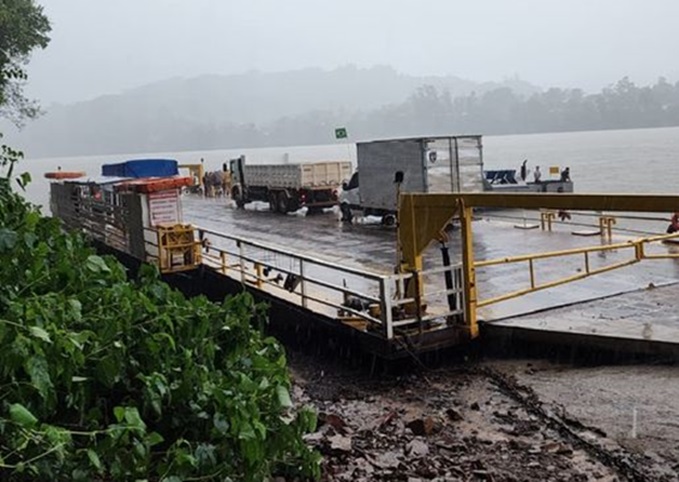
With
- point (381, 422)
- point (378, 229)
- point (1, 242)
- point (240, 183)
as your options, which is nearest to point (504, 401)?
point (381, 422)

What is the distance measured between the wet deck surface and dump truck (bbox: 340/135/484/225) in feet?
3.88

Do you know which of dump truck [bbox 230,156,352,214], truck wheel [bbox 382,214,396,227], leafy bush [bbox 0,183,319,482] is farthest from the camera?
dump truck [bbox 230,156,352,214]

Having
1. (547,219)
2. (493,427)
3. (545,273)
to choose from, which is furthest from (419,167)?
(493,427)

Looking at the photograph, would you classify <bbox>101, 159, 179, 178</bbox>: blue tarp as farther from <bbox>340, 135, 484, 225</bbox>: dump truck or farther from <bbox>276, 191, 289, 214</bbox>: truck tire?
<bbox>276, 191, 289, 214</bbox>: truck tire

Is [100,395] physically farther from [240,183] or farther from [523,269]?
[240,183]

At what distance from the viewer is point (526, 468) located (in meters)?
6.82

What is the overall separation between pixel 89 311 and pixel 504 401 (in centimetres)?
572

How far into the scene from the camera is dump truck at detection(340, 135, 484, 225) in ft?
76.3

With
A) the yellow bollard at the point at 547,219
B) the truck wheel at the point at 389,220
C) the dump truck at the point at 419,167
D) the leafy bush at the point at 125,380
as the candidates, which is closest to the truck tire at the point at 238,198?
the dump truck at the point at 419,167

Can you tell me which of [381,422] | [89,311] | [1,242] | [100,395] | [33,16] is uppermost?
[33,16]

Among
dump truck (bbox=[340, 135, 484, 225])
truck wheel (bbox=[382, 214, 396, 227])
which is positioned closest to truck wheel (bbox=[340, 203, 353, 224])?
dump truck (bbox=[340, 135, 484, 225])

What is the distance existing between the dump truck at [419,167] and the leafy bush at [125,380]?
1766cm

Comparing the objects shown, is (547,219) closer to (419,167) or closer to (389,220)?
(419,167)

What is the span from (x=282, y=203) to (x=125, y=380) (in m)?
27.8
